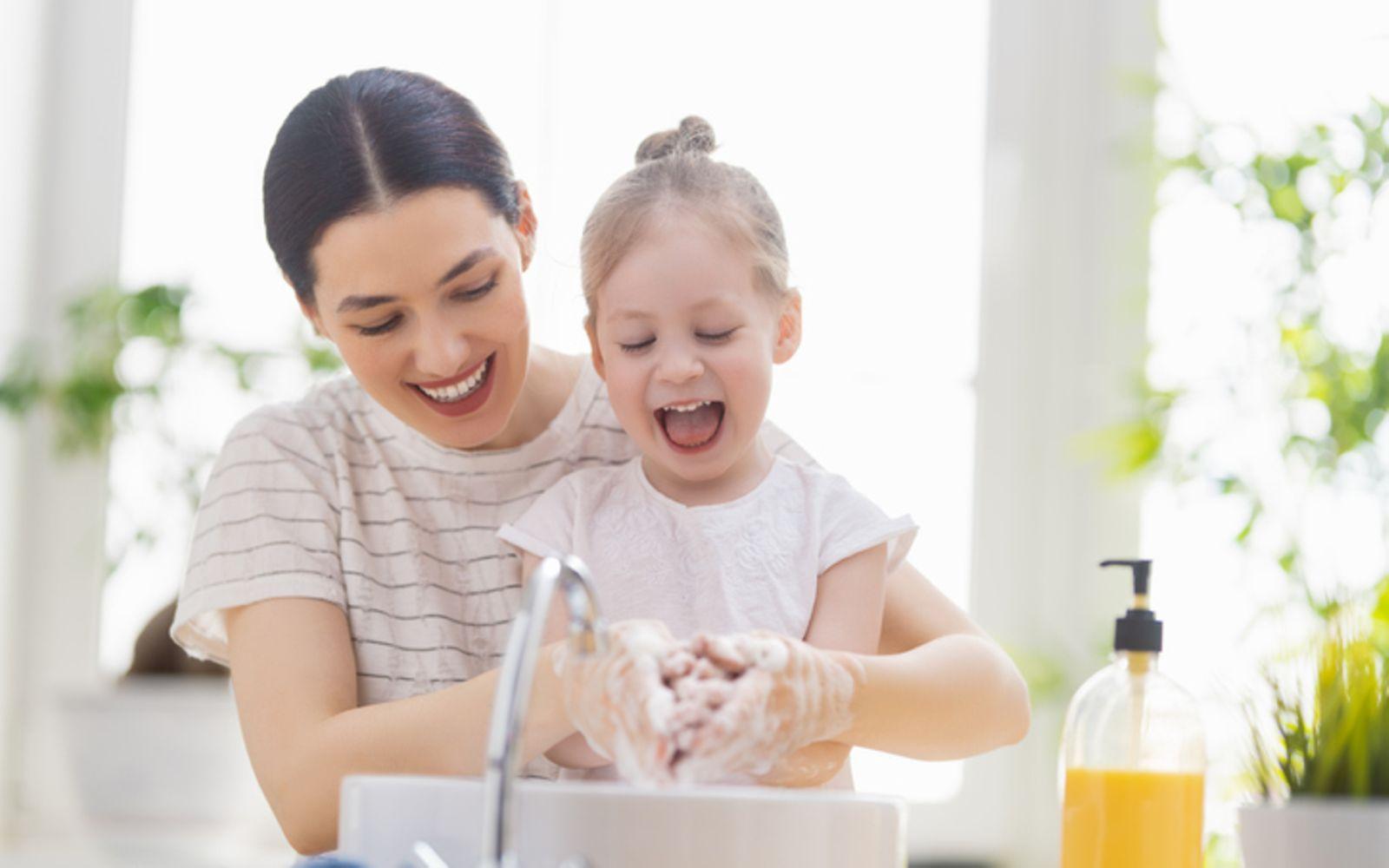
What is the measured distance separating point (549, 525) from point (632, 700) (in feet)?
1.49

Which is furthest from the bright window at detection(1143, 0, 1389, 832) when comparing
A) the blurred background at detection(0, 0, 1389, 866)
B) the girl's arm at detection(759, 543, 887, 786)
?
the girl's arm at detection(759, 543, 887, 786)

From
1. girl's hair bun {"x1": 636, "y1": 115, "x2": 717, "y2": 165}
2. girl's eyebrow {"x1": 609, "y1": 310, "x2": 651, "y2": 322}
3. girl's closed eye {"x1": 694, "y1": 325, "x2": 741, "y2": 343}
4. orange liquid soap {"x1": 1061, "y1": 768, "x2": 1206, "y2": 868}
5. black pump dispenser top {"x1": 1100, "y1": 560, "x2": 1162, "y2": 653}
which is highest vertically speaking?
girl's hair bun {"x1": 636, "y1": 115, "x2": 717, "y2": 165}

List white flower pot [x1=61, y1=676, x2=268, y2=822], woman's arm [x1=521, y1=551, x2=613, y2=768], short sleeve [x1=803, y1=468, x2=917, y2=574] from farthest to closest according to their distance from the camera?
white flower pot [x1=61, y1=676, x2=268, y2=822] → short sleeve [x1=803, y1=468, x2=917, y2=574] → woman's arm [x1=521, y1=551, x2=613, y2=768]

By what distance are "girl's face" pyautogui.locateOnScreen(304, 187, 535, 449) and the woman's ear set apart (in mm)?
23

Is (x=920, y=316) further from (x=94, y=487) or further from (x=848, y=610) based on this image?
(x=848, y=610)

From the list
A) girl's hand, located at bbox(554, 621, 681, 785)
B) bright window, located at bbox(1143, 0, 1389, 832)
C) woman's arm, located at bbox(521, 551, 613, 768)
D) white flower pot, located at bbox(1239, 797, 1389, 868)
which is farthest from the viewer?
bright window, located at bbox(1143, 0, 1389, 832)

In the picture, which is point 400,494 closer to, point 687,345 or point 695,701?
point 687,345

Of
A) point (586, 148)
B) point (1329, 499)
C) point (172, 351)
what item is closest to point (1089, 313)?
point (1329, 499)

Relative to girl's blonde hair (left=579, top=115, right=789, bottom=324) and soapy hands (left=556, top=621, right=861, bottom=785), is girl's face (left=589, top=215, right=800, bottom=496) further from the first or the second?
soapy hands (left=556, top=621, right=861, bottom=785)

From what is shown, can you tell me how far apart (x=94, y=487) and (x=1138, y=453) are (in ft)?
6.12

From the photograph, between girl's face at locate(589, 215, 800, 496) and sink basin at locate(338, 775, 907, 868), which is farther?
girl's face at locate(589, 215, 800, 496)

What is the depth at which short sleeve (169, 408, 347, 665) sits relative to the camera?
56.5 inches

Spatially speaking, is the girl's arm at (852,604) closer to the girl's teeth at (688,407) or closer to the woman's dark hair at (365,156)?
the girl's teeth at (688,407)

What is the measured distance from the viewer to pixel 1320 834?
1132 mm
